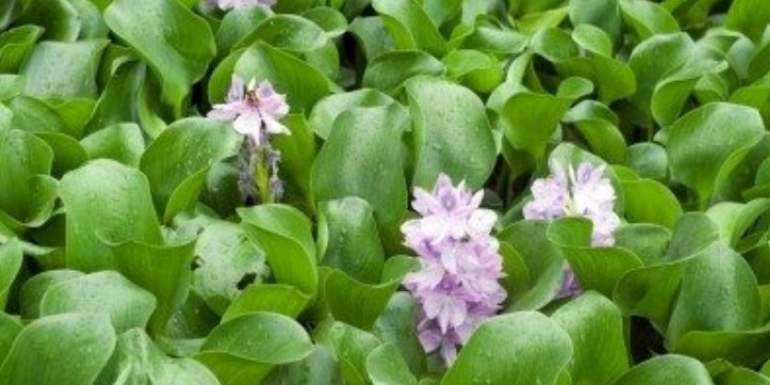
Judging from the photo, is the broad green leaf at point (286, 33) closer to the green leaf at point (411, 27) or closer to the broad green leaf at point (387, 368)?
the green leaf at point (411, 27)

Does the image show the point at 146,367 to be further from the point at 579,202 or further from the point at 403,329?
the point at 579,202

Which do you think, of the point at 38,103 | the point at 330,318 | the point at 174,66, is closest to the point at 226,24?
the point at 174,66

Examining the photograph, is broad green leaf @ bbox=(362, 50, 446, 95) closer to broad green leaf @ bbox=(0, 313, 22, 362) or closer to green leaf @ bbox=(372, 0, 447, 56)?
green leaf @ bbox=(372, 0, 447, 56)

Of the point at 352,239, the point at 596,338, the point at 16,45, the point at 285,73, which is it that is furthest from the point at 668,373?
the point at 16,45

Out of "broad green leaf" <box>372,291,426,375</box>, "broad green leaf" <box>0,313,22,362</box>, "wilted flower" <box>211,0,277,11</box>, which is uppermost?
"broad green leaf" <box>0,313,22,362</box>

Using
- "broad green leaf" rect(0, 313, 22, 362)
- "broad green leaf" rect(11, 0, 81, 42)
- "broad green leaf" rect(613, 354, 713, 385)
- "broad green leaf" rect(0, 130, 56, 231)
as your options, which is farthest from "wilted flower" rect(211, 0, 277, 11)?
"broad green leaf" rect(613, 354, 713, 385)

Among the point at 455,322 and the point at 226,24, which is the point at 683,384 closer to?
the point at 455,322
